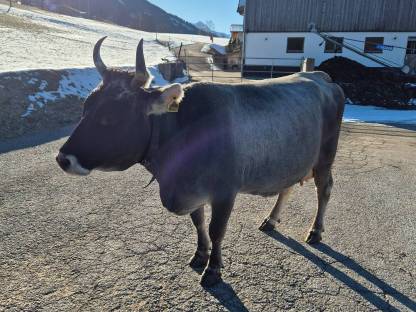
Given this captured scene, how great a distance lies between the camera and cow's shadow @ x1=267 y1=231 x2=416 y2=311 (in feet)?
11.2

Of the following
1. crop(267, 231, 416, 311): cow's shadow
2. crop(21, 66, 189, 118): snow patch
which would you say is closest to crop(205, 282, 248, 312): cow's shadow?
crop(267, 231, 416, 311): cow's shadow

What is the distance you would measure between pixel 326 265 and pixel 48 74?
10.9 meters

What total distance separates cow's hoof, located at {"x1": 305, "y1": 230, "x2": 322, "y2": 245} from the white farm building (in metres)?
20.8

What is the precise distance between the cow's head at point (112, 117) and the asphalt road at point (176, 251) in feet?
4.49

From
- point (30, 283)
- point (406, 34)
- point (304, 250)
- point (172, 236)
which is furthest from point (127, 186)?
point (406, 34)

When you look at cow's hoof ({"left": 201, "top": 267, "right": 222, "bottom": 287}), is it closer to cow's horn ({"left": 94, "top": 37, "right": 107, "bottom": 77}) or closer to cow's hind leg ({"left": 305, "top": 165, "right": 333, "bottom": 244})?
cow's hind leg ({"left": 305, "top": 165, "right": 333, "bottom": 244})

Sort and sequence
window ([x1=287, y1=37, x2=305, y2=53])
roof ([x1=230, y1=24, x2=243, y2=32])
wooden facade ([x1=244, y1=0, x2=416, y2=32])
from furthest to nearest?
roof ([x1=230, y1=24, x2=243, y2=32])
window ([x1=287, y1=37, x2=305, y2=53])
wooden facade ([x1=244, y1=0, x2=416, y2=32])

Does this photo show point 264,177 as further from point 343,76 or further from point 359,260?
point 343,76

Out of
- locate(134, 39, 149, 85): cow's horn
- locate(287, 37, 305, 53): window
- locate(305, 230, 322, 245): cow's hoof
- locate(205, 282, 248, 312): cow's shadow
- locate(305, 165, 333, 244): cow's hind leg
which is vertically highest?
locate(287, 37, 305, 53): window

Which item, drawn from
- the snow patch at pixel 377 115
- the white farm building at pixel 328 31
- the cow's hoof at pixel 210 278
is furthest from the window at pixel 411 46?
the cow's hoof at pixel 210 278

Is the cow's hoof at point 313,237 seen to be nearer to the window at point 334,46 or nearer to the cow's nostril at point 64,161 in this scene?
the cow's nostril at point 64,161

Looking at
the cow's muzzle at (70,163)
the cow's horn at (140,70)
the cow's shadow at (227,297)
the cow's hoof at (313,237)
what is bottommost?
the cow's shadow at (227,297)

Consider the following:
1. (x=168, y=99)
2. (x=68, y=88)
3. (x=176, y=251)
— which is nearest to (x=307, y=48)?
(x=68, y=88)

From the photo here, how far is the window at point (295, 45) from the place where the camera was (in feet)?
83.6
